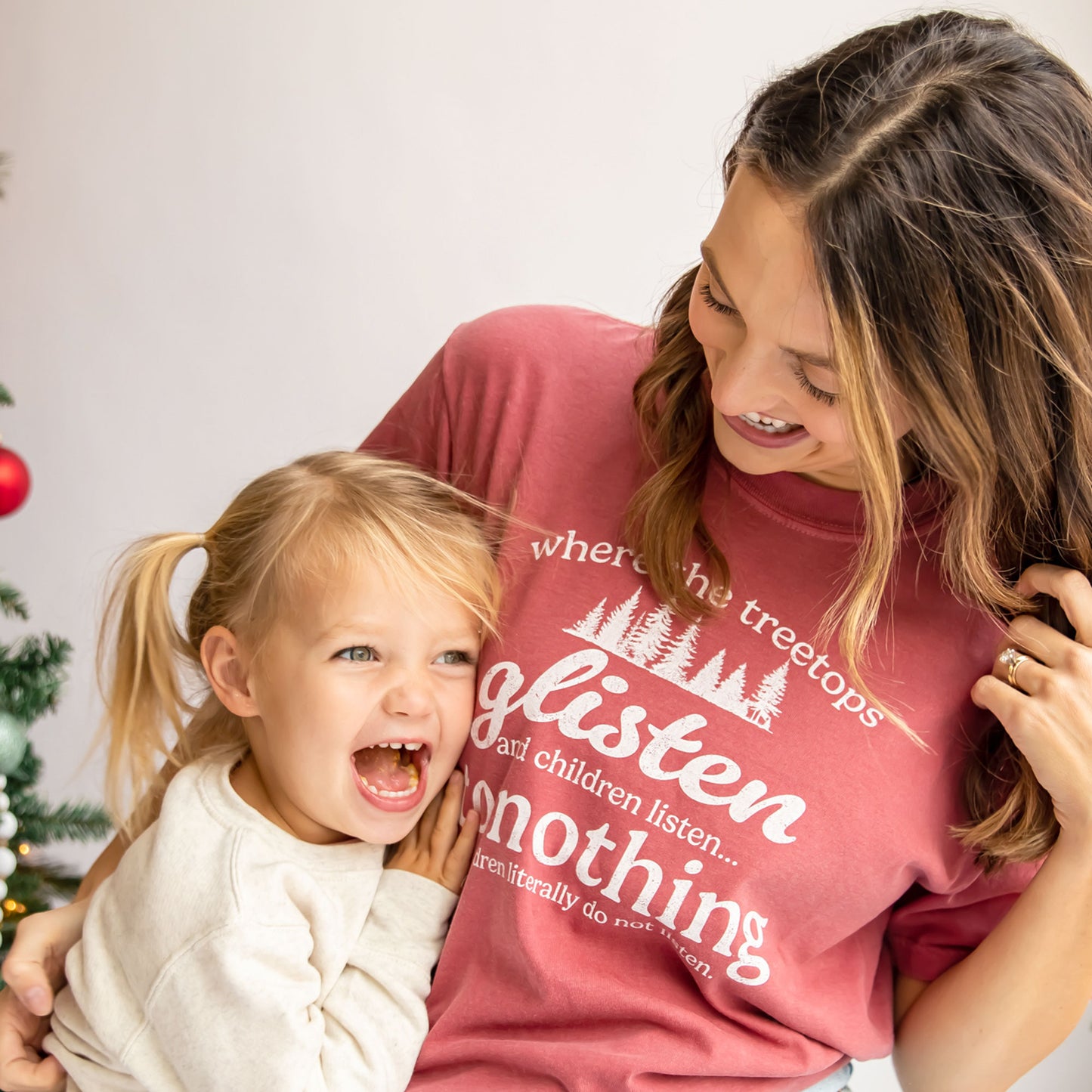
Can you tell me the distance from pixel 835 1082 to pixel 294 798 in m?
0.64

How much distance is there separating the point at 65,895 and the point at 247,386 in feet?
3.09

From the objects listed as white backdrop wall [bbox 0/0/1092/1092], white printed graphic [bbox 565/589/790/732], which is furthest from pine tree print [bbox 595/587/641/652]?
white backdrop wall [bbox 0/0/1092/1092]

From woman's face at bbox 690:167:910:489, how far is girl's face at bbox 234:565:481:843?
36cm

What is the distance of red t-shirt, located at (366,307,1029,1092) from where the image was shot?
3.68 feet

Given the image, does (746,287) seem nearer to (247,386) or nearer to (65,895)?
(65,895)

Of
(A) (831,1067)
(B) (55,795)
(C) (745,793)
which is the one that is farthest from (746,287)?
(B) (55,795)

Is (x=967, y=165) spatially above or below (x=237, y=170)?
above

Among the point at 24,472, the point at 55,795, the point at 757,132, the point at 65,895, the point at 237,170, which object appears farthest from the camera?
the point at 55,795

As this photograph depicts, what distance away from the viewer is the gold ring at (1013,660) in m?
1.12

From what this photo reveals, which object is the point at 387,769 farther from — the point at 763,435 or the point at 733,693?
the point at 763,435

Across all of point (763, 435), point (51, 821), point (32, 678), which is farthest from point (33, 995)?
point (763, 435)

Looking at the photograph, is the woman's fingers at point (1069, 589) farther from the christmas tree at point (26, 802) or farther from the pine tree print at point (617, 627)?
the christmas tree at point (26, 802)

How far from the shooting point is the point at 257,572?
125cm

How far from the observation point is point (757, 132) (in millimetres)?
1062
